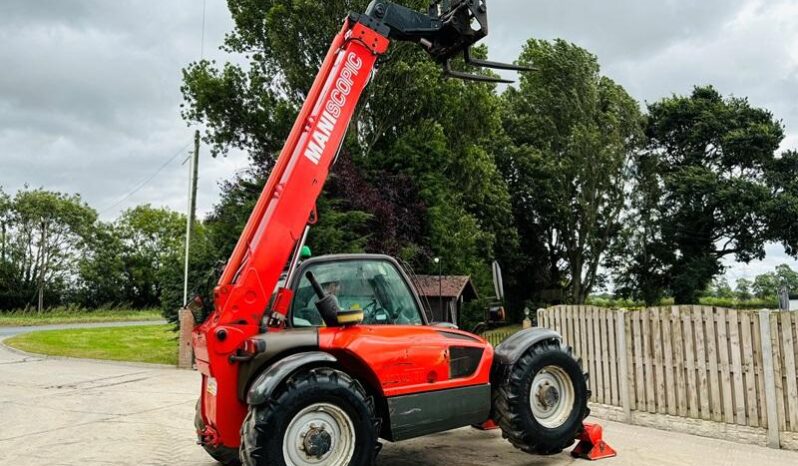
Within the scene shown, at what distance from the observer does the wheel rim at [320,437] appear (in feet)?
15.0

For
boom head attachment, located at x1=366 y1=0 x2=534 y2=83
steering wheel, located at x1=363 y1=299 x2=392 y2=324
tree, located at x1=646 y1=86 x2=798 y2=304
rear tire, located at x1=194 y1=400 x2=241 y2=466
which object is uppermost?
tree, located at x1=646 y1=86 x2=798 y2=304

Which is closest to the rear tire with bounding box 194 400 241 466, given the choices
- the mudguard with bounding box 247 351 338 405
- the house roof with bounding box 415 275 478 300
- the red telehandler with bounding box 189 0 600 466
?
the red telehandler with bounding box 189 0 600 466

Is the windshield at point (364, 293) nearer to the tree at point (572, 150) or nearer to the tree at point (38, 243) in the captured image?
the tree at point (572, 150)

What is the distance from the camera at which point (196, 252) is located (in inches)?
777

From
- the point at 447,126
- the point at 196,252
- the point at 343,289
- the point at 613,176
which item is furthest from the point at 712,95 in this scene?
the point at 343,289

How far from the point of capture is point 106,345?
69.6ft

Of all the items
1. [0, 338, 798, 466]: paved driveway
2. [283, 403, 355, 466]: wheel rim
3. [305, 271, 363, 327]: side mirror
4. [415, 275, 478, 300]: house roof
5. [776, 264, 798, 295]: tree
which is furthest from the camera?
[776, 264, 798, 295]: tree

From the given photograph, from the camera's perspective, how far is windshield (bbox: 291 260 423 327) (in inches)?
209

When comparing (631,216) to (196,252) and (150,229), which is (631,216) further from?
(150,229)

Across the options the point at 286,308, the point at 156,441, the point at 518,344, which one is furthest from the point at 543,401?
the point at 156,441

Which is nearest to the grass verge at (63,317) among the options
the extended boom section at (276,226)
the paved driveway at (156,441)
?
the paved driveway at (156,441)

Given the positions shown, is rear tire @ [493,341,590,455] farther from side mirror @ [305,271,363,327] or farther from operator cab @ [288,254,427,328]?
side mirror @ [305,271,363,327]

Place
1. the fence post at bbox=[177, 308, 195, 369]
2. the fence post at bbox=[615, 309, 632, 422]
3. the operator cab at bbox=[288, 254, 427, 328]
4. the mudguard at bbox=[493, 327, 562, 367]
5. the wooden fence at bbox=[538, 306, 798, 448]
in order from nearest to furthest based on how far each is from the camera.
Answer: the operator cab at bbox=[288, 254, 427, 328] → the mudguard at bbox=[493, 327, 562, 367] → the wooden fence at bbox=[538, 306, 798, 448] → the fence post at bbox=[615, 309, 632, 422] → the fence post at bbox=[177, 308, 195, 369]

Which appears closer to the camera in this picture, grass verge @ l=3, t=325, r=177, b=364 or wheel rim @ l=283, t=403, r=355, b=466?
wheel rim @ l=283, t=403, r=355, b=466
